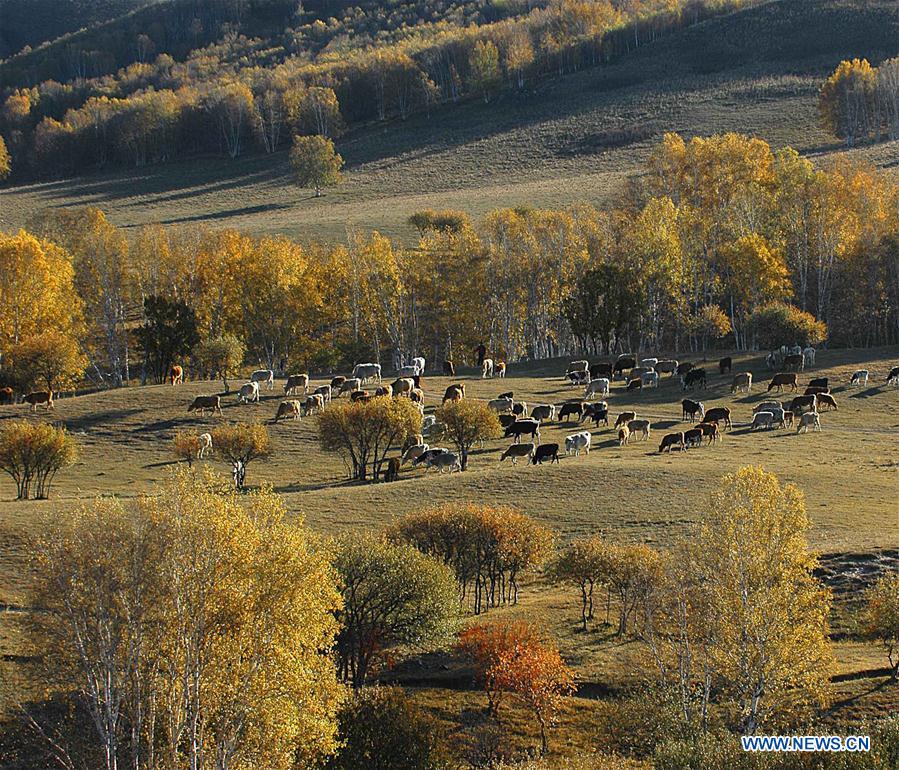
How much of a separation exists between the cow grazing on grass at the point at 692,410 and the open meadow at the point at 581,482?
568 mm

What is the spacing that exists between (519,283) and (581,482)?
136ft

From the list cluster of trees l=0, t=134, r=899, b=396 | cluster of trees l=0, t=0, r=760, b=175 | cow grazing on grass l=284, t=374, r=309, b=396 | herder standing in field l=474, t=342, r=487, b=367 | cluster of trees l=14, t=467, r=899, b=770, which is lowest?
cluster of trees l=14, t=467, r=899, b=770

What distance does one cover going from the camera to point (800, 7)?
187 metres

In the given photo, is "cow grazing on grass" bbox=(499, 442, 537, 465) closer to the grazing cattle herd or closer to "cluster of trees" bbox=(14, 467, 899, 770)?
the grazing cattle herd

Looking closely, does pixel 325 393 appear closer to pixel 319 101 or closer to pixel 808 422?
pixel 808 422

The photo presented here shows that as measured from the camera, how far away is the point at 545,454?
53094 mm

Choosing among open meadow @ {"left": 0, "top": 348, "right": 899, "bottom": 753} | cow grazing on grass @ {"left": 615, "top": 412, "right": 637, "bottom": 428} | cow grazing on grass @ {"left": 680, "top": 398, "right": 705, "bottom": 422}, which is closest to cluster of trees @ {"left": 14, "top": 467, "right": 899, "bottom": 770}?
open meadow @ {"left": 0, "top": 348, "right": 899, "bottom": 753}

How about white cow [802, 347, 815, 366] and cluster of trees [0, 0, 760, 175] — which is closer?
white cow [802, 347, 815, 366]

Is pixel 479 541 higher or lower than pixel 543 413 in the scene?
lower

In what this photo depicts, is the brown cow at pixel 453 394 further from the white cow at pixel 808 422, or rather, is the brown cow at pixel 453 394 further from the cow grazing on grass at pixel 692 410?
the white cow at pixel 808 422

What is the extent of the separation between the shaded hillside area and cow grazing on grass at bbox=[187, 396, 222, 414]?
59143mm

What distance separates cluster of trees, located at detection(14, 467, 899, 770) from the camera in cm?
2434

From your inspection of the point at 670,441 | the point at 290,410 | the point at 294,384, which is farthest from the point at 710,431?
the point at 294,384

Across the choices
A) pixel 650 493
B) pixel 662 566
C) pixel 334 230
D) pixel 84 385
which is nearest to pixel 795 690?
pixel 662 566
